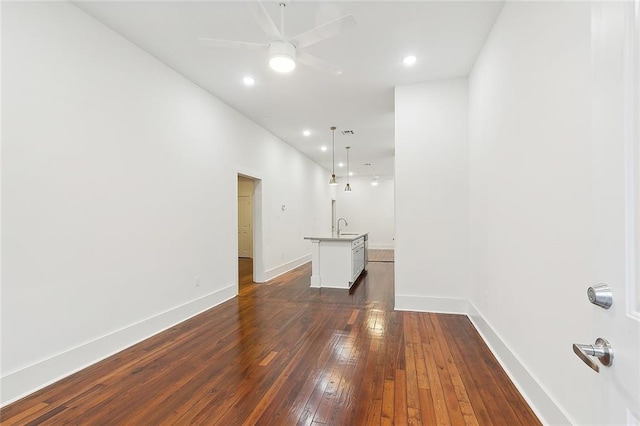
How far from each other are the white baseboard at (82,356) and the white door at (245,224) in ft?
19.0

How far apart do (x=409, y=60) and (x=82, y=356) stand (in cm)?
424

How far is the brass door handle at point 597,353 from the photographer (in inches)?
27.1

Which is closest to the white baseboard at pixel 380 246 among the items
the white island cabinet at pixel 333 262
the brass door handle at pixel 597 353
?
the white island cabinet at pixel 333 262

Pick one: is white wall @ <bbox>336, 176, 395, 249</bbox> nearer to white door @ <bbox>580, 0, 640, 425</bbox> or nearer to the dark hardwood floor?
the dark hardwood floor

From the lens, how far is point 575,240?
147cm

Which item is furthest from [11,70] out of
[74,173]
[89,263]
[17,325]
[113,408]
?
[113,408]

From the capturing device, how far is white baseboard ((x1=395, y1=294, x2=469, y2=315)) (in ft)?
12.3

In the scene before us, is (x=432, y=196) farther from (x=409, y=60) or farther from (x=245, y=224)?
(x=245, y=224)

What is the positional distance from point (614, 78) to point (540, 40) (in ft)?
5.14

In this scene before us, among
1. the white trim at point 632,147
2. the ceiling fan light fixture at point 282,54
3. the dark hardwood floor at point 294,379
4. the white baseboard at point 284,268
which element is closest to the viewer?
the white trim at point 632,147

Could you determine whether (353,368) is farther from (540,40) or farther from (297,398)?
(540,40)

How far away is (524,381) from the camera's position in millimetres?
2018

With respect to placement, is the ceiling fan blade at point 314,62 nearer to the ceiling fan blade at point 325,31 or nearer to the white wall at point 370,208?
the ceiling fan blade at point 325,31

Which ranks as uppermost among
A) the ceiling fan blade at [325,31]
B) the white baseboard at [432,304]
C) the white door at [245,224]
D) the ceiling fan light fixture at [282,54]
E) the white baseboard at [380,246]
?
Result: the ceiling fan blade at [325,31]
